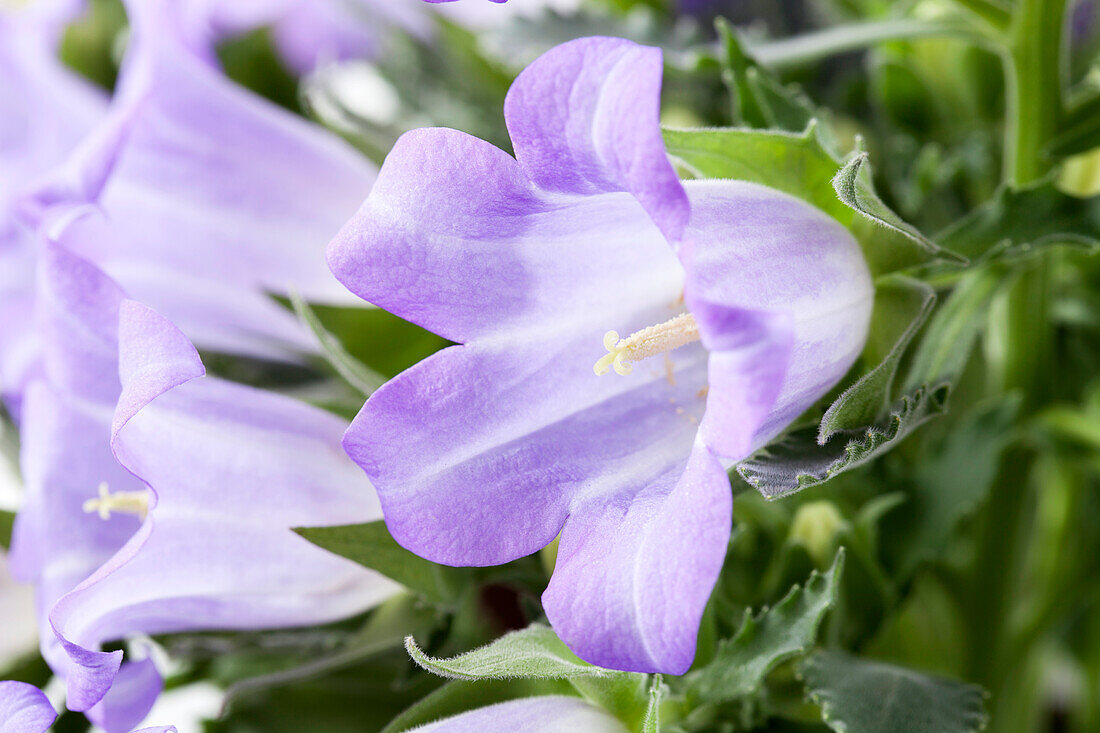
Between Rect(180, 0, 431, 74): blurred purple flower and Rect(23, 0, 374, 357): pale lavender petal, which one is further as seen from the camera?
Rect(180, 0, 431, 74): blurred purple flower

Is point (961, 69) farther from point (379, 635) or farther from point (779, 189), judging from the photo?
point (379, 635)

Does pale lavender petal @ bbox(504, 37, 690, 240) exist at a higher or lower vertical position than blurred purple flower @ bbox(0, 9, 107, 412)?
higher

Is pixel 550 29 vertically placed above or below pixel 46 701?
above

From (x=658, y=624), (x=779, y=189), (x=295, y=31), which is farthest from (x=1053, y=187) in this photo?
(x=295, y=31)

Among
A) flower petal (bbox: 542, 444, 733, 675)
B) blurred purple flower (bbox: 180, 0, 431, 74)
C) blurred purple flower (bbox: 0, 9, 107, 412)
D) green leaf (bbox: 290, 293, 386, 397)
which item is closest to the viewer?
flower petal (bbox: 542, 444, 733, 675)

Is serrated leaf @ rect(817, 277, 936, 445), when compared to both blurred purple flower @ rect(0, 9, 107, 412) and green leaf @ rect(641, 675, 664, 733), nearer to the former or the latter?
green leaf @ rect(641, 675, 664, 733)

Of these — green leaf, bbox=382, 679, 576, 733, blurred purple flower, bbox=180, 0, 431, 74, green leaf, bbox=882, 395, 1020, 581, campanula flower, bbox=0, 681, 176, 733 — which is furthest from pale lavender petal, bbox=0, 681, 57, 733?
blurred purple flower, bbox=180, 0, 431, 74

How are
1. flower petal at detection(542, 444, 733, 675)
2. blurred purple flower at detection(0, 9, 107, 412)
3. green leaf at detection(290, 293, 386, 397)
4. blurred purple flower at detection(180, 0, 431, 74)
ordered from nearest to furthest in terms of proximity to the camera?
flower petal at detection(542, 444, 733, 675) < green leaf at detection(290, 293, 386, 397) < blurred purple flower at detection(0, 9, 107, 412) < blurred purple flower at detection(180, 0, 431, 74)
